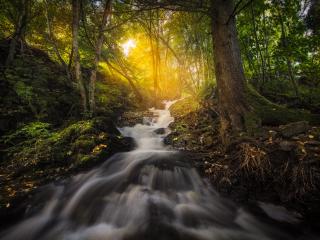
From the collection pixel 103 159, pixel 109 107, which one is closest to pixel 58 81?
pixel 109 107

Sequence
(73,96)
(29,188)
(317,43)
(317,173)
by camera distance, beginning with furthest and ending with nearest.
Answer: (73,96)
(317,43)
(29,188)
(317,173)

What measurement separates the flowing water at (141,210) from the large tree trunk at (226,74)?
153 cm

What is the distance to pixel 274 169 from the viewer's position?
3730 millimetres

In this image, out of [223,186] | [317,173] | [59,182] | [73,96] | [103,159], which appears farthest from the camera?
[73,96]

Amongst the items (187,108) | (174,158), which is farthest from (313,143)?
(187,108)

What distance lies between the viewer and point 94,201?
4.34 meters

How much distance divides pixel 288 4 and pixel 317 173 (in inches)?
257

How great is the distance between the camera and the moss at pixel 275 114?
4.72 meters

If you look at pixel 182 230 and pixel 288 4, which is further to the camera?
pixel 288 4

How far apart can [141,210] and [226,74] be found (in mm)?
3706

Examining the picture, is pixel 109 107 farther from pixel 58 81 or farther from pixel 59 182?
pixel 59 182

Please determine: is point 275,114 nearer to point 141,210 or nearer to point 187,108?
point 141,210

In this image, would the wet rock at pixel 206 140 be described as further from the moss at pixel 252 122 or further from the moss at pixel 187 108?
the moss at pixel 187 108

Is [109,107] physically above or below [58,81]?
below
